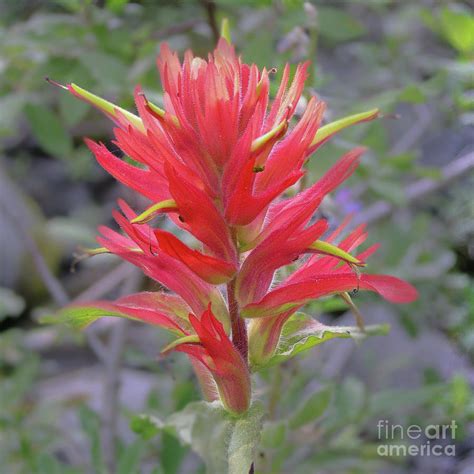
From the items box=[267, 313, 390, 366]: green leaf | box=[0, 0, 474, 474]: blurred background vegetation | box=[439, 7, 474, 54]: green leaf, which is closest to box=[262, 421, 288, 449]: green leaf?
box=[0, 0, 474, 474]: blurred background vegetation

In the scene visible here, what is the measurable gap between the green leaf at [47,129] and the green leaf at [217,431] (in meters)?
0.82

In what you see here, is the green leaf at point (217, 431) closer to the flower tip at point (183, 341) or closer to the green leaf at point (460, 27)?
the flower tip at point (183, 341)

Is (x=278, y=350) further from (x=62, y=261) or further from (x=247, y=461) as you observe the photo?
(x=62, y=261)

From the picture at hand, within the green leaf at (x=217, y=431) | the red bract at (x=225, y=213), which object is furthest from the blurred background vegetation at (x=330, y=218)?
the red bract at (x=225, y=213)

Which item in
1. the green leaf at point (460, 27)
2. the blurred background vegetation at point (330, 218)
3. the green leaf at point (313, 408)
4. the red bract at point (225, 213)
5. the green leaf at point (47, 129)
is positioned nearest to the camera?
the red bract at point (225, 213)

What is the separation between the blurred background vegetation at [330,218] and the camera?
1.02 metres

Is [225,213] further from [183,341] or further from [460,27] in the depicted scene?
[460,27]

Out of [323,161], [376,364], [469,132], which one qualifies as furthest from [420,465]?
[323,161]

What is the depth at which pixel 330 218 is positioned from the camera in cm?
88

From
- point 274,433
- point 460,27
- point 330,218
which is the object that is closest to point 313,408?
point 274,433

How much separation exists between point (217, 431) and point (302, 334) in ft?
0.40

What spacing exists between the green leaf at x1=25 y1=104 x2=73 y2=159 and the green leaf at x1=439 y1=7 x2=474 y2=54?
0.81 meters

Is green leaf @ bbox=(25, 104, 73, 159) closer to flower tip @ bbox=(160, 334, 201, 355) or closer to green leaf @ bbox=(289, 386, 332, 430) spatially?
green leaf @ bbox=(289, 386, 332, 430)

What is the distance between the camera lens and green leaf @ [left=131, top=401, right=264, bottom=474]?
517 mm
